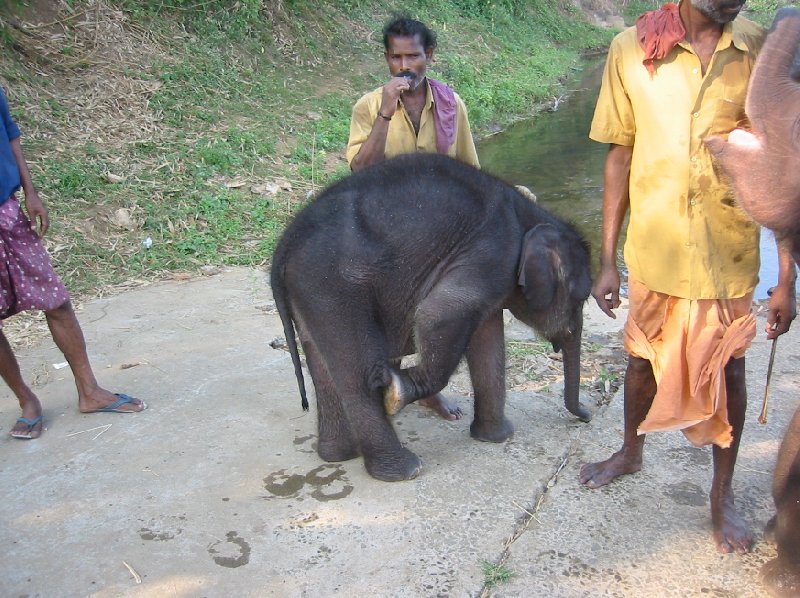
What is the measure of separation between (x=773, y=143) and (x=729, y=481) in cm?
131

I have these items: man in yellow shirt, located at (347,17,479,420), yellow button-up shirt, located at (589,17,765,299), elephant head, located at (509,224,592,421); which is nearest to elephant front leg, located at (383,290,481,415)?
elephant head, located at (509,224,592,421)

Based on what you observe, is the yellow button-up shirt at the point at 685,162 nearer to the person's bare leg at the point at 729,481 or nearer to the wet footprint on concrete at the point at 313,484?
the person's bare leg at the point at 729,481

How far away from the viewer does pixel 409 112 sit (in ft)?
12.4

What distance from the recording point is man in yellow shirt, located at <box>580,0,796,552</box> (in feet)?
8.12

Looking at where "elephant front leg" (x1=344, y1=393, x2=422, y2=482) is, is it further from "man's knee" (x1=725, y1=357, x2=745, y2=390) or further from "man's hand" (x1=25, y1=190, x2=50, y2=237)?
"man's hand" (x1=25, y1=190, x2=50, y2=237)

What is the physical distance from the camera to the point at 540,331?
3.56 meters

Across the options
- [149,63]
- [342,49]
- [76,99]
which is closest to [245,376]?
[76,99]

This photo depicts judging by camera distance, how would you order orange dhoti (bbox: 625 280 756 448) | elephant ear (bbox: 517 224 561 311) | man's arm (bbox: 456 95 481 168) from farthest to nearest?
man's arm (bbox: 456 95 481 168) < elephant ear (bbox: 517 224 561 311) < orange dhoti (bbox: 625 280 756 448)

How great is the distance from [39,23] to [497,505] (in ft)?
27.1

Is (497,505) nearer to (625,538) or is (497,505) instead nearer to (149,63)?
(625,538)

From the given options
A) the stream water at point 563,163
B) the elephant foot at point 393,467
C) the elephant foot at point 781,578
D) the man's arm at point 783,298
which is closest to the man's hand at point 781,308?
the man's arm at point 783,298

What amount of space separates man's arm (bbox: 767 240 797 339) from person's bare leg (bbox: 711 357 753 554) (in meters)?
0.17

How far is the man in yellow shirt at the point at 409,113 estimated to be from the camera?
3656 mm

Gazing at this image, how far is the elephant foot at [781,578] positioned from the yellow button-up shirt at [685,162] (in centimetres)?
88
